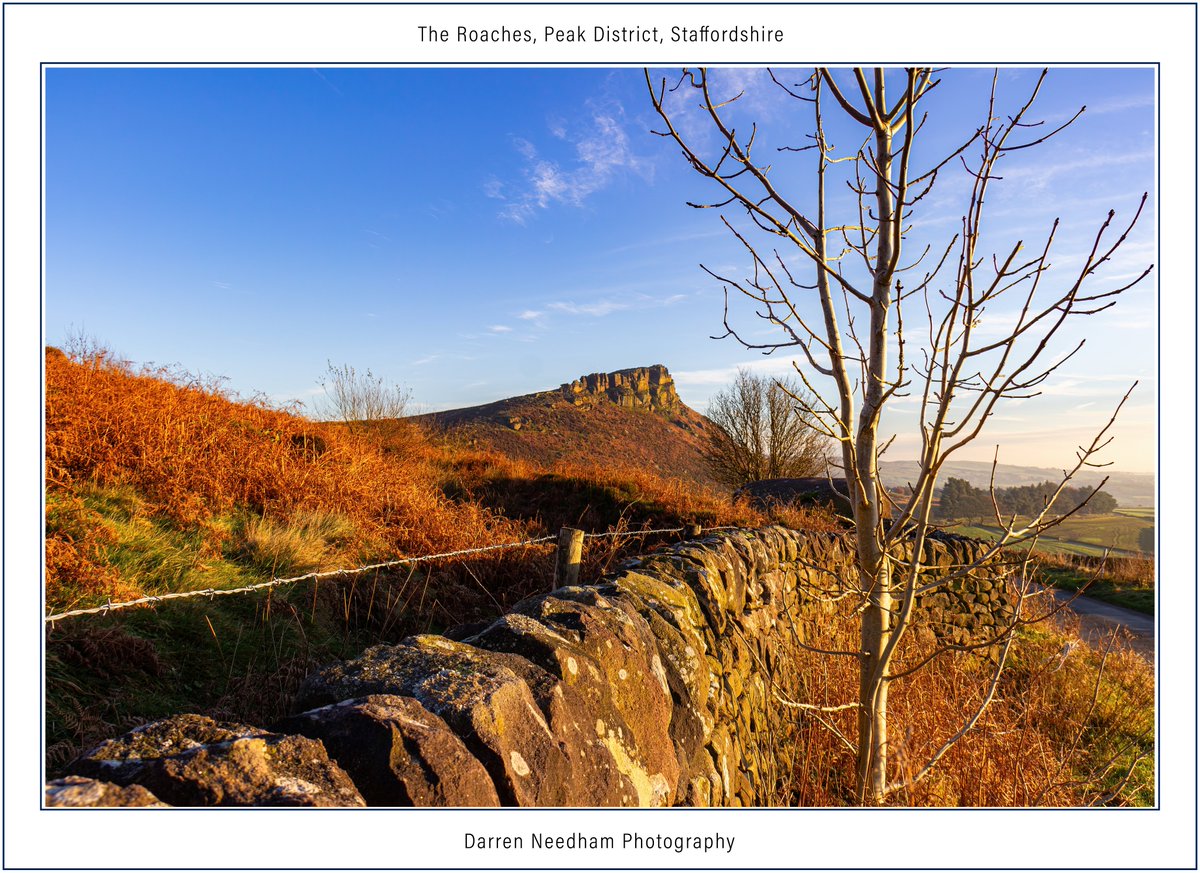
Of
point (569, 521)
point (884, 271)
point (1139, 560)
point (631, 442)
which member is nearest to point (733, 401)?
point (569, 521)

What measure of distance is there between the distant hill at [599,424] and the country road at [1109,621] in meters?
15.0

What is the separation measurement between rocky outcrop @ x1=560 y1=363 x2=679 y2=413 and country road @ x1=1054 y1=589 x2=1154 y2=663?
3536 cm

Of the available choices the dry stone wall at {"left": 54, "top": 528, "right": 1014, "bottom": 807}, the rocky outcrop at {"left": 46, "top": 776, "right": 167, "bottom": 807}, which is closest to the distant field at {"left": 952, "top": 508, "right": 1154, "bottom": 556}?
the dry stone wall at {"left": 54, "top": 528, "right": 1014, "bottom": 807}

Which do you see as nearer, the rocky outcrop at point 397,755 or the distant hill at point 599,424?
the rocky outcrop at point 397,755

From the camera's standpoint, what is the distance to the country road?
430 inches

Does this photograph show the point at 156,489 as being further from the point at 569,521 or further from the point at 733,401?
the point at 733,401

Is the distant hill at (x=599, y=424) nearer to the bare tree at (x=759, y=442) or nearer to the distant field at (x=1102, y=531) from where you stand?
the bare tree at (x=759, y=442)

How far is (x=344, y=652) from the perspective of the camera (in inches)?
145

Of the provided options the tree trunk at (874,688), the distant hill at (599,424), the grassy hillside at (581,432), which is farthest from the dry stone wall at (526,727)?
the grassy hillside at (581,432)

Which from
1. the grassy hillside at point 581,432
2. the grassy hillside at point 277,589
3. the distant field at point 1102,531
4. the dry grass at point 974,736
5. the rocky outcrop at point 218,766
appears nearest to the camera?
the rocky outcrop at point 218,766

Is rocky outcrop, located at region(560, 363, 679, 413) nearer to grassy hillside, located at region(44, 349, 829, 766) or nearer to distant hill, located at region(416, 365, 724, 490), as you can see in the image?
distant hill, located at region(416, 365, 724, 490)

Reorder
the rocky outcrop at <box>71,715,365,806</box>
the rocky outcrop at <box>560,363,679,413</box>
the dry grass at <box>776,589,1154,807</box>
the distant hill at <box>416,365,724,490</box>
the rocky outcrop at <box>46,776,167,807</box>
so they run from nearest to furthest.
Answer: the rocky outcrop at <box>46,776,167,807</box>
the rocky outcrop at <box>71,715,365,806</box>
the dry grass at <box>776,589,1154,807</box>
the distant hill at <box>416,365,724,490</box>
the rocky outcrop at <box>560,363,679,413</box>

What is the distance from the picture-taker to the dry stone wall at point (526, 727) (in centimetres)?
126

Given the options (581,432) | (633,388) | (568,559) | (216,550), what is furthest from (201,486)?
(633,388)
